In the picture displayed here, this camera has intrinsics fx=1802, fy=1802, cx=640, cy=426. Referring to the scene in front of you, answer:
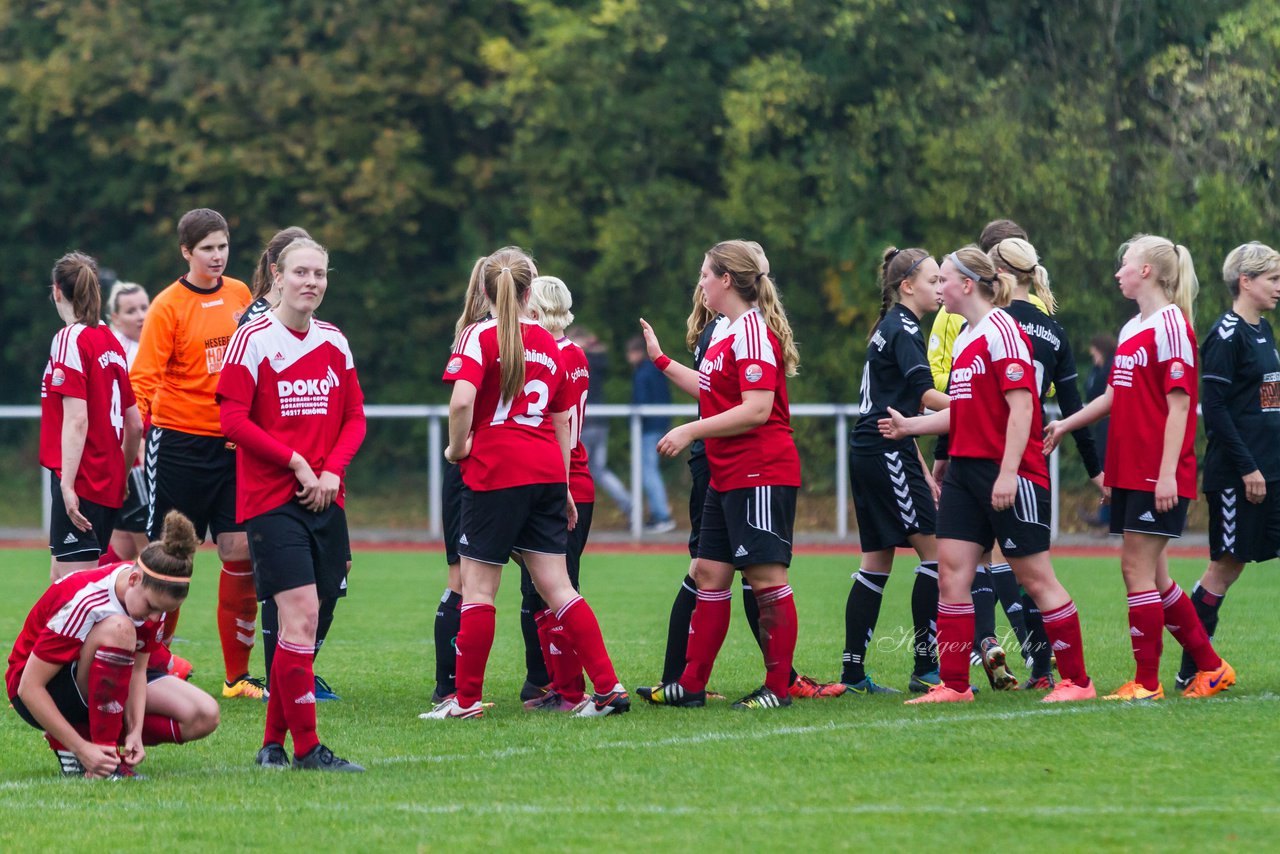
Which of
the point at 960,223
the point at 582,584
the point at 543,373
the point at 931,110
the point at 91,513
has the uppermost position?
the point at 931,110

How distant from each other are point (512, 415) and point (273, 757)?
1.85 meters

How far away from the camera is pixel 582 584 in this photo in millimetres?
14477

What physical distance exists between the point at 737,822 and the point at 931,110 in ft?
55.8

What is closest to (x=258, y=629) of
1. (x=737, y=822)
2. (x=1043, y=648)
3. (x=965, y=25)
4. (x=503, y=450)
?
(x=503, y=450)

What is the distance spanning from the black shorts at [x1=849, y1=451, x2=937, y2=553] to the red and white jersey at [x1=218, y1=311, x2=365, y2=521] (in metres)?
2.63

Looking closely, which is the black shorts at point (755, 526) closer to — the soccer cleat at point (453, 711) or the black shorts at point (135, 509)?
the soccer cleat at point (453, 711)

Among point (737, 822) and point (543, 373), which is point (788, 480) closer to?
point (543, 373)

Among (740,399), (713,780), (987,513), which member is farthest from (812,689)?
(713,780)

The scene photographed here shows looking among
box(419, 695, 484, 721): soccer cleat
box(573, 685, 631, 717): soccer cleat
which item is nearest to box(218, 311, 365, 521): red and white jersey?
box(419, 695, 484, 721): soccer cleat

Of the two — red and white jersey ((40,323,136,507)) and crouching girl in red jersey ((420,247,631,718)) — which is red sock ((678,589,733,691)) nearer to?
crouching girl in red jersey ((420,247,631,718))

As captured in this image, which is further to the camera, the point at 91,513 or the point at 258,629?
the point at 258,629

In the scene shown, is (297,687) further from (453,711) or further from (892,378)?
(892,378)

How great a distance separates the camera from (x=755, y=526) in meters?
7.75

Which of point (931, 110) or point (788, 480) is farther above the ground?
point (931, 110)
